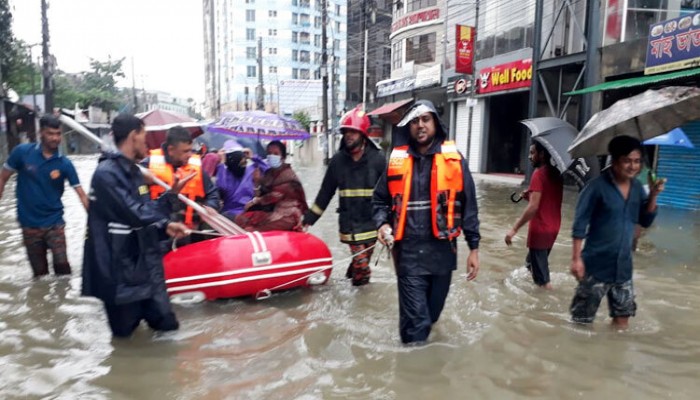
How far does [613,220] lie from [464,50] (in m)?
15.9

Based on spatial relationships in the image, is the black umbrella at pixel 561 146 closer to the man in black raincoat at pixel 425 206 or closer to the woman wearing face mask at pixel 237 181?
the man in black raincoat at pixel 425 206

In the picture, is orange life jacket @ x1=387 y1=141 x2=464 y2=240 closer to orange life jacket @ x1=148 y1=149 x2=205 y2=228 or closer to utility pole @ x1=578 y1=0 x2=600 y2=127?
orange life jacket @ x1=148 y1=149 x2=205 y2=228

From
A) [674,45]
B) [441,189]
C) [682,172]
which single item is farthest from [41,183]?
[682,172]

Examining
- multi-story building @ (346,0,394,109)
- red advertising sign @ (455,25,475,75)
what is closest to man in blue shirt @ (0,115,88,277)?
red advertising sign @ (455,25,475,75)

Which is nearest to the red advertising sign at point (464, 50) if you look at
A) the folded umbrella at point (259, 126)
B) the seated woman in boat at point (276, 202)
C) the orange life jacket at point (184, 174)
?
the folded umbrella at point (259, 126)

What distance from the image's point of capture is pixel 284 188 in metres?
5.43

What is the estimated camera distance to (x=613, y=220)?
3.63 m

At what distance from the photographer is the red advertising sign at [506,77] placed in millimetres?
17422

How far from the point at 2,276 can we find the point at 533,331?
19.2 ft

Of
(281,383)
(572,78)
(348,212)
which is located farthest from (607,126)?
(572,78)

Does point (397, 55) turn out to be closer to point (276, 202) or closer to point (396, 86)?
point (396, 86)

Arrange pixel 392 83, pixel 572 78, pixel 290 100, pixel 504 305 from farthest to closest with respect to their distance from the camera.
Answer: pixel 290 100, pixel 392 83, pixel 572 78, pixel 504 305

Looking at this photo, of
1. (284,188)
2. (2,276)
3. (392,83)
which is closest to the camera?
(284,188)

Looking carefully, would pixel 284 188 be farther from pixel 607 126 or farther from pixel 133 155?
pixel 607 126
